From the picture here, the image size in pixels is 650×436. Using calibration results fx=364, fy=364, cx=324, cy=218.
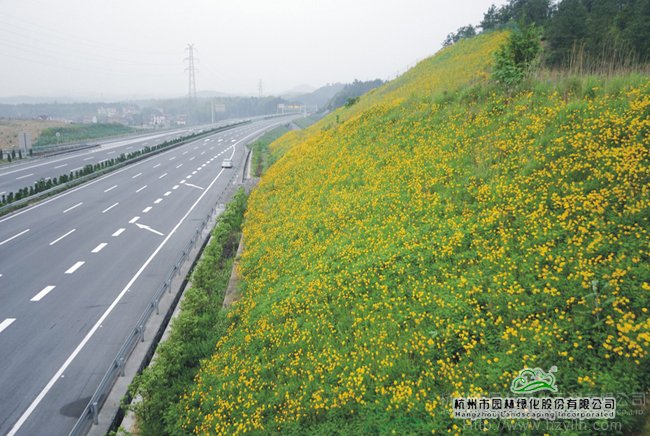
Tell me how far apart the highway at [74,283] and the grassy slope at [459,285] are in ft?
12.8

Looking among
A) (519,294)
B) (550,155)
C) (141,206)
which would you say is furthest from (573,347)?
(141,206)

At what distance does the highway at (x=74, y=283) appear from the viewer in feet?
30.8

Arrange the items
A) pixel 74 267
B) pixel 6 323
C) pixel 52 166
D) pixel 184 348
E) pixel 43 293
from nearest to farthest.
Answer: pixel 184 348 < pixel 6 323 < pixel 43 293 < pixel 74 267 < pixel 52 166

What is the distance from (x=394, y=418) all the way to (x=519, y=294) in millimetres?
3344

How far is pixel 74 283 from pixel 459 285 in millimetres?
14886

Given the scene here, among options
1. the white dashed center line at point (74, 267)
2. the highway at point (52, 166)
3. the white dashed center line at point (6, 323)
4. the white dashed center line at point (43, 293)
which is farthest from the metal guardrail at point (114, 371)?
the highway at point (52, 166)

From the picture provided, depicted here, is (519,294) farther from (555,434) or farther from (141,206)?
(141,206)

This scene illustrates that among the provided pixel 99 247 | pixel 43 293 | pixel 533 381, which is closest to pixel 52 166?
pixel 99 247

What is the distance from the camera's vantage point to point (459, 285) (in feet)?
26.2

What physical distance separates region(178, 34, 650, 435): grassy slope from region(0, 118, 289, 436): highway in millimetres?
3897

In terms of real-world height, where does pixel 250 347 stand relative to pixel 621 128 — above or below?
below

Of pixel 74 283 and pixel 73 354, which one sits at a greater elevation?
pixel 74 283

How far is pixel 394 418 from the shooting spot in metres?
6.24

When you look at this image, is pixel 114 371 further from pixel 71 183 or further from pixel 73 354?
pixel 71 183
